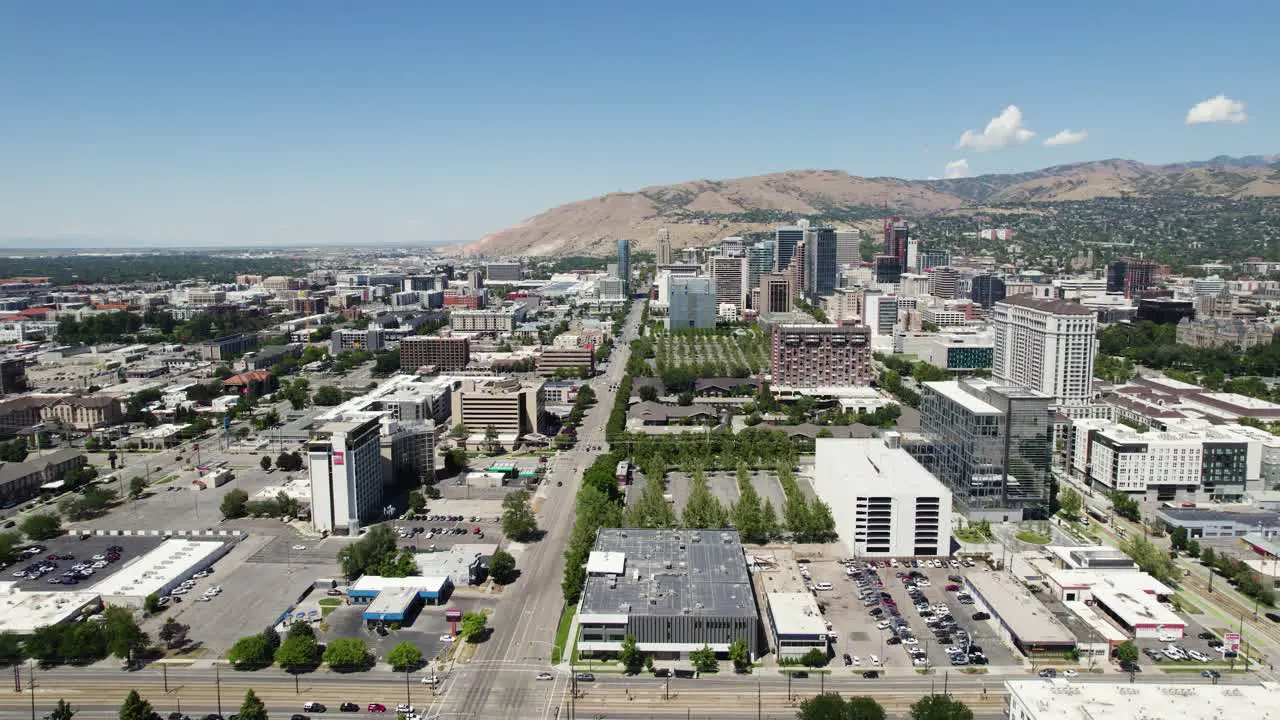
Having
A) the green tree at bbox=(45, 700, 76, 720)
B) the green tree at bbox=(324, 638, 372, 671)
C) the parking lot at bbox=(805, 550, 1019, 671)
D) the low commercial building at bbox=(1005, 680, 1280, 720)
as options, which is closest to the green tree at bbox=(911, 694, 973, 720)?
the low commercial building at bbox=(1005, 680, 1280, 720)

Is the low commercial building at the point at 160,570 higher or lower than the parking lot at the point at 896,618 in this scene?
higher

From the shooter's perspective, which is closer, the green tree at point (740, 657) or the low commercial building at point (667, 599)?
the green tree at point (740, 657)

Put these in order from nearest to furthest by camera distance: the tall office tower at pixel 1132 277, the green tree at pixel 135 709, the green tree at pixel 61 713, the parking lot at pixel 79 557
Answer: the green tree at pixel 135 709 → the green tree at pixel 61 713 → the parking lot at pixel 79 557 → the tall office tower at pixel 1132 277

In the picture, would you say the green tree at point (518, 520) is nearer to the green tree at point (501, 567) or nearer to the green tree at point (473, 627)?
the green tree at point (501, 567)

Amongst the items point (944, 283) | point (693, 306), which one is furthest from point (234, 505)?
point (944, 283)

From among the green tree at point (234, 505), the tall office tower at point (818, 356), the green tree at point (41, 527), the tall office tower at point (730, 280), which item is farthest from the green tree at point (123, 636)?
the tall office tower at point (730, 280)
